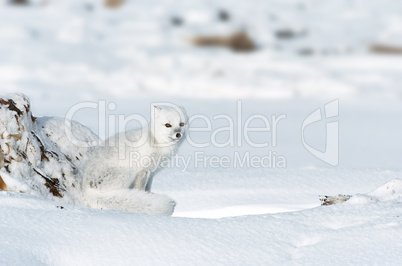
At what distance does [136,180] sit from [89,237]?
1.00 meters

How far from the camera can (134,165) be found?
11.4ft

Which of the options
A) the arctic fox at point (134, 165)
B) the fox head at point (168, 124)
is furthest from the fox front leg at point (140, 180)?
the fox head at point (168, 124)

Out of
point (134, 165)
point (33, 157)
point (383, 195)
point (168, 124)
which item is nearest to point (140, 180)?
point (134, 165)

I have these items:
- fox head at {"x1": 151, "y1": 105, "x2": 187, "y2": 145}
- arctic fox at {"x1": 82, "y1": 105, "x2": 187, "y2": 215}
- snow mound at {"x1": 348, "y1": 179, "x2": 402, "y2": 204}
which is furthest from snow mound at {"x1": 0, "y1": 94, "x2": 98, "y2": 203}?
snow mound at {"x1": 348, "y1": 179, "x2": 402, "y2": 204}

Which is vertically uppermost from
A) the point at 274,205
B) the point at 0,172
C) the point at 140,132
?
the point at 140,132

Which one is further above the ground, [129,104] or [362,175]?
[129,104]

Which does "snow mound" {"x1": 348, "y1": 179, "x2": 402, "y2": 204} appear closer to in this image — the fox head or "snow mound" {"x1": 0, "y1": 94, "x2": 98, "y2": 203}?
the fox head

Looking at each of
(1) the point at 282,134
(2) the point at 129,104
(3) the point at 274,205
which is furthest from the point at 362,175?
(2) the point at 129,104

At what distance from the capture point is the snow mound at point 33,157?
3.24 meters

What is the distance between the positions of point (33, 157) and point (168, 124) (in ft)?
2.61

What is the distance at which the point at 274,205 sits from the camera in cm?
403

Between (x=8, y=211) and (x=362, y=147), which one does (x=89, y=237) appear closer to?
(x=8, y=211)

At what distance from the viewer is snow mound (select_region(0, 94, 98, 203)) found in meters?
3.24

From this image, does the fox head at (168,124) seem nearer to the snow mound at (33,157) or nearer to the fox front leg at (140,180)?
the fox front leg at (140,180)
